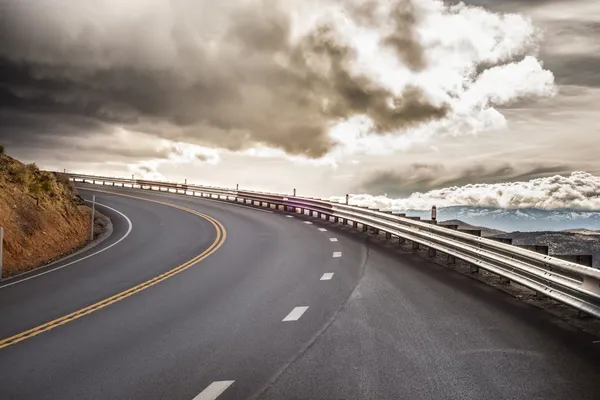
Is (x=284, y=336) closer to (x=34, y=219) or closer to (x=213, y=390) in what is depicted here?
(x=213, y=390)

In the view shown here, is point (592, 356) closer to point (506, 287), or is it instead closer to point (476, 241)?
point (506, 287)

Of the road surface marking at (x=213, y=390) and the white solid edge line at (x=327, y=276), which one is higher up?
the white solid edge line at (x=327, y=276)

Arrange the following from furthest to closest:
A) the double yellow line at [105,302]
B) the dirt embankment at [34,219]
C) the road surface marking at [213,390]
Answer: the dirt embankment at [34,219] < the double yellow line at [105,302] < the road surface marking at [213,390]

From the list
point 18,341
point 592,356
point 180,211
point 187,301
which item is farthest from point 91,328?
point 180,211

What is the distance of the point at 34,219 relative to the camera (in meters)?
19.1

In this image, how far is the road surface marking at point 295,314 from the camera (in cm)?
781

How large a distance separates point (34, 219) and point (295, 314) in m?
15.0

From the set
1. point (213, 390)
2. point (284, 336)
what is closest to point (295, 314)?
point (284, 336)

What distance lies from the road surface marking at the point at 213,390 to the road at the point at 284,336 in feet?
0.07

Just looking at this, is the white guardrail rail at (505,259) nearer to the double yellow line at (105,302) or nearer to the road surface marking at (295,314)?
the road surface marking at (295,314)

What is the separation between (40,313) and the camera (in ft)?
30.6

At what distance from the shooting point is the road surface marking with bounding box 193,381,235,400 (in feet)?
16.1

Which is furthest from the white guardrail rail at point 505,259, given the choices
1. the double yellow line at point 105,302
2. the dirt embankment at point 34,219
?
the dirt embankment at point 34,219

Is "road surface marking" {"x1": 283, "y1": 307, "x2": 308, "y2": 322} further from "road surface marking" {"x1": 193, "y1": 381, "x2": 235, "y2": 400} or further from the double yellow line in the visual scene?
the double yellow line
